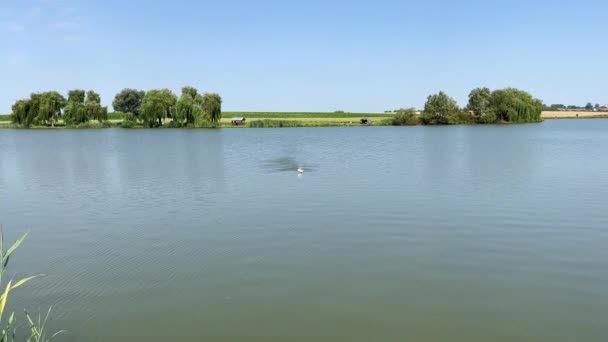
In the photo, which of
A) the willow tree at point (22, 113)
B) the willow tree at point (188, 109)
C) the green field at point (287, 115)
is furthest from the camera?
the green field at point (287, 115)

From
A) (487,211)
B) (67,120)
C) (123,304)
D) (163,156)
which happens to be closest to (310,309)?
(123,304)

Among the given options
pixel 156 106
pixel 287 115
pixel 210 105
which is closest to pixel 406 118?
pixel 210 105

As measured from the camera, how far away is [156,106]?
104125mm

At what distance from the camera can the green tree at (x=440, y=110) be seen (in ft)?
412

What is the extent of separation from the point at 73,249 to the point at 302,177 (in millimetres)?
16014

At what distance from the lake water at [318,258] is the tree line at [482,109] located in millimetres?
104543

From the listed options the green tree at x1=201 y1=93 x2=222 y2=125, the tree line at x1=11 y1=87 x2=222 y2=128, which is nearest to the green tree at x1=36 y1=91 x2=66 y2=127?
the tree line at x1=11 y1=87 x2=222 y2=128

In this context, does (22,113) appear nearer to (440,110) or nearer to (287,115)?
(287,115)

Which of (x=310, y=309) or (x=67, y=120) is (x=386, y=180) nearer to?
(x=310, y=309)

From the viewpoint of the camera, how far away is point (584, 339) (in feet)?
25.9

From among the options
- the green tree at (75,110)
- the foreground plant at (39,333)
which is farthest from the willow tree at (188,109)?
the foreground plant at (39,333)

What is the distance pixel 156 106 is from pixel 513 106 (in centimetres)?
9102

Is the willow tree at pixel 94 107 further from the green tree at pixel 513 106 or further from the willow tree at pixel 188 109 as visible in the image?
the green tree at pixel 513 106

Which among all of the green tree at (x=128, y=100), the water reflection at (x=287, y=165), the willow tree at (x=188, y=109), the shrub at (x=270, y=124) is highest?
the green tree at (x=128, y=100)
